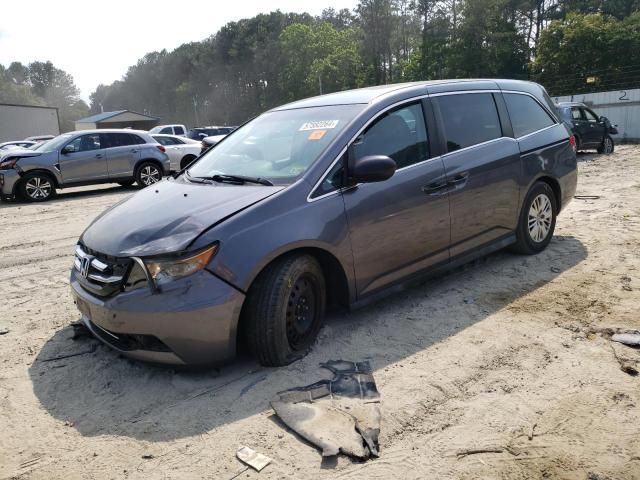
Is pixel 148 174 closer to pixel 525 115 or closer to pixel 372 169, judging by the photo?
pixel 525 115

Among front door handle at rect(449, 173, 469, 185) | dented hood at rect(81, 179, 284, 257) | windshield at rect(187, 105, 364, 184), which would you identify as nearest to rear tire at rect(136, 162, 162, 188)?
windshield at rect(187, 105, 364, 184)

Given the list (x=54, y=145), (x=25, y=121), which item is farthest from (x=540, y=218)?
(x=25, y=121)

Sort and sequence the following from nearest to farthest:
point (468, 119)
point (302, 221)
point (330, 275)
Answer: point (302, 221) → point (330, 275) → point (468, 119)

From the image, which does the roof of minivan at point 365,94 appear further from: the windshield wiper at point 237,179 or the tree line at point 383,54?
the tree line at point 383,54

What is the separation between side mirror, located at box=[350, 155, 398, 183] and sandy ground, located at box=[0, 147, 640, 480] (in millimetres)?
1172

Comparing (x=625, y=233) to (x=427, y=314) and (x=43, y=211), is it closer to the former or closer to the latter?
(x=427, y=314)

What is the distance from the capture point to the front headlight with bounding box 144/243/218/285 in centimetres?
313

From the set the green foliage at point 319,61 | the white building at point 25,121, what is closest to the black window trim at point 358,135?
the white building at point 25,121

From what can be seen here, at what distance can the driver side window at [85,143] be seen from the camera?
1307cm

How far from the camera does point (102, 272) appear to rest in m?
3.37

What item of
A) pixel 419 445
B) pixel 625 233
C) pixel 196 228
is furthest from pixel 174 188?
pixel 625 233

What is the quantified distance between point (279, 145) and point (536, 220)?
3067mm

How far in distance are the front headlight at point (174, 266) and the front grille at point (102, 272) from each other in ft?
0.60

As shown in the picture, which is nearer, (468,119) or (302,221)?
(302,221)
